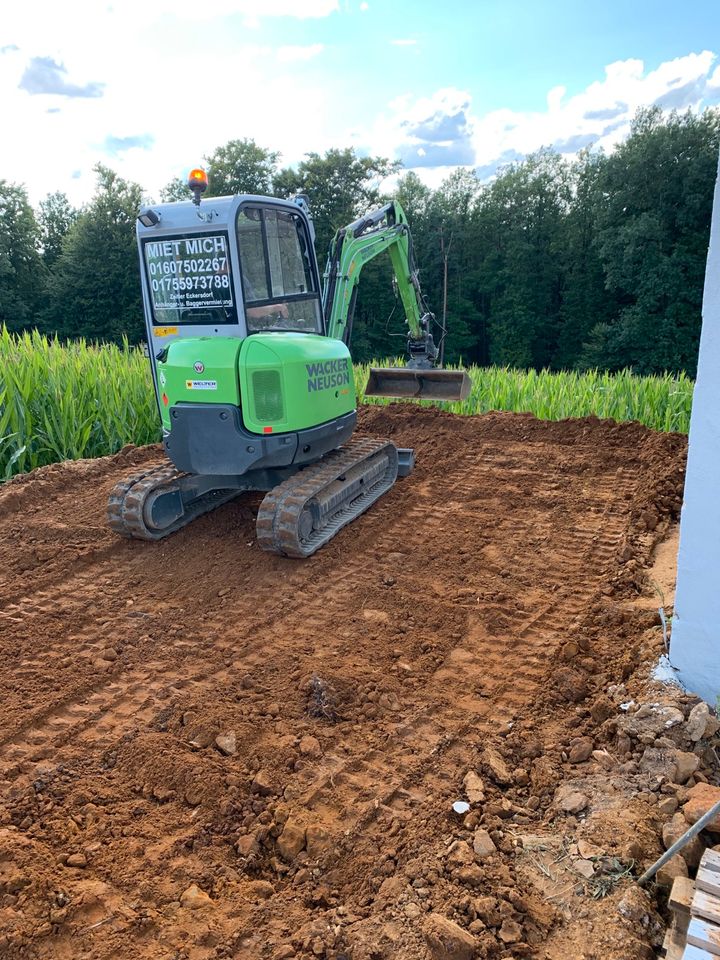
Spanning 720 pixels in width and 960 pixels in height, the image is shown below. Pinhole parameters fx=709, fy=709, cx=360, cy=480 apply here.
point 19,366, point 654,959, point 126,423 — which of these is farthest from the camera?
point 126,423

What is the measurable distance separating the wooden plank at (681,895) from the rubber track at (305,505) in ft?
11.2

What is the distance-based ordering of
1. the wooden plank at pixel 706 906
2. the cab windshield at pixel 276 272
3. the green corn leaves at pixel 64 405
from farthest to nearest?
the green corn leaves at pixel 64 405 < the cab windshield at pixel 276 272 < the wooden plank at pixel 706 906

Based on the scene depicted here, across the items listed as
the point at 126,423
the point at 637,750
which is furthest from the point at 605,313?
the point at 637,750

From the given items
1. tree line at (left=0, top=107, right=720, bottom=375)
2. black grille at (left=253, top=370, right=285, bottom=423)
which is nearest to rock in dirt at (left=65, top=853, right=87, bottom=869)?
black grille at (left=253, top=370, right=285, bottom=423)

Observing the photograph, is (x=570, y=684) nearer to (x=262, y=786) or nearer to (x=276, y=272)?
Answer: (x=262, y=786)

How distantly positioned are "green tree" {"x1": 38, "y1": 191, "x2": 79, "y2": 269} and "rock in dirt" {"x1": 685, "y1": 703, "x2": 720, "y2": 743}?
Result: 38.8m

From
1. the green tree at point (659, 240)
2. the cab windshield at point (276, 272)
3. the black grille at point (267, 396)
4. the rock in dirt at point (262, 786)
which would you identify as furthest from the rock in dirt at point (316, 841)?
the green tree at point (659, 240)

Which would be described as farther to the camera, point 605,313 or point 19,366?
point 605,313

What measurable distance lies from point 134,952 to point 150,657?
A: 1.96 metres

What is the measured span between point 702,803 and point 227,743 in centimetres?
203

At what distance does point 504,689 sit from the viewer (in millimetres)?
3715

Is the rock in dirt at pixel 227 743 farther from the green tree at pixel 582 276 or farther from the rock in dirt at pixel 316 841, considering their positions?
the green tree at pixel 582 276

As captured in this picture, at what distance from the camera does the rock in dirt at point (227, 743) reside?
10.9 feet

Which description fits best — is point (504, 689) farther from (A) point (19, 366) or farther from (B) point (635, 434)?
(A) point (19, 366)
